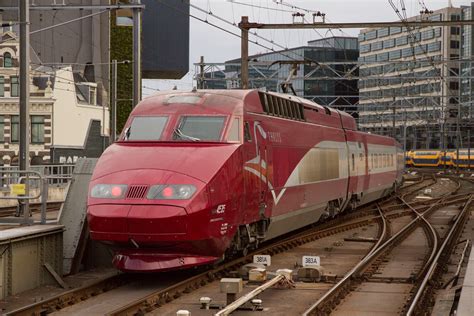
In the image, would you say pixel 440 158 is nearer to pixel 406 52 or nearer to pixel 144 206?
pixel 406 52

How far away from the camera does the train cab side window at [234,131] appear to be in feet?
46.6

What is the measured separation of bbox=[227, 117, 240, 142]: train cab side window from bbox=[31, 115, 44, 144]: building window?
122 ft

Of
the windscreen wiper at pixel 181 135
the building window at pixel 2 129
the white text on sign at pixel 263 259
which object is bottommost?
the white text on sign at pixel 263 259

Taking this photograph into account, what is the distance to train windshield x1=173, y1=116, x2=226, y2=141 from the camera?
554 inches

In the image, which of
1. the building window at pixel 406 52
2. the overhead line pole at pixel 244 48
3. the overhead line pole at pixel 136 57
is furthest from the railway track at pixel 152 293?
the building window at pixel 406 52

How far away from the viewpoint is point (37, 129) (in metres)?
49.7

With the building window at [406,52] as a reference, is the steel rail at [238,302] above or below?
below

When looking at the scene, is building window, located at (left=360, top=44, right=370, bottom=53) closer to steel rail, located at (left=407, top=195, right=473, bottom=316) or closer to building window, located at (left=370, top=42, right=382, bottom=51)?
building window, located at (left=370, top=42, right=382, bottom=51)

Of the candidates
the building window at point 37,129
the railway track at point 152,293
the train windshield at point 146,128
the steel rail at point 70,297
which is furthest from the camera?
the building window at point 37,129

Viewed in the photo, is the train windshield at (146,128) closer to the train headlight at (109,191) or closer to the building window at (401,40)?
the train headlight at (109,191)

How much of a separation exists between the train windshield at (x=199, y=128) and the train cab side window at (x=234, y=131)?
0.17m

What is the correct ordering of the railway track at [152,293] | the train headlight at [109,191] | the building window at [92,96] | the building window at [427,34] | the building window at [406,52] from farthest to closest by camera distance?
the building window at [406,52]
the building window at [427,34]
the building window at [92,96]
the train headlight at [109,191]
the railway track at [152,293]

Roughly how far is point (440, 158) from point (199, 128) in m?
84.6

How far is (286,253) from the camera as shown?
17297 mm
